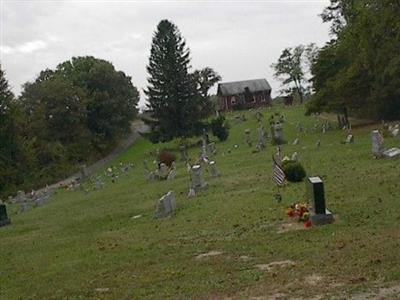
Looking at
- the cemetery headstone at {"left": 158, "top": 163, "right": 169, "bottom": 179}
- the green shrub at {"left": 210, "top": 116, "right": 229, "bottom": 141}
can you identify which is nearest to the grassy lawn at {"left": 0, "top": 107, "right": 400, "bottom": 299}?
the cemetery headstone at {"left": 158, "top": 163, "right": 169, "bottom": 179}

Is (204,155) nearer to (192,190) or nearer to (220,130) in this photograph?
(192,190)

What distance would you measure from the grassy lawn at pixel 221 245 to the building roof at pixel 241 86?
73.1m

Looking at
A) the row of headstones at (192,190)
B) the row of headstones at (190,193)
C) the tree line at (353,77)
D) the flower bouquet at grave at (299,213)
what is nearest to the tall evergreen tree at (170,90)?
the tree line at (353,77)

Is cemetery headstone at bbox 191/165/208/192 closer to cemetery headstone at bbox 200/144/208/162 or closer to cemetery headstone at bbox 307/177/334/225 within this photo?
cemetery headstone at bbox 200/144/208/162

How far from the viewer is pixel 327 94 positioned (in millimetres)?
46375

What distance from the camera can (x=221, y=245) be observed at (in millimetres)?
14094

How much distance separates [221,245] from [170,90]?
4838 cm

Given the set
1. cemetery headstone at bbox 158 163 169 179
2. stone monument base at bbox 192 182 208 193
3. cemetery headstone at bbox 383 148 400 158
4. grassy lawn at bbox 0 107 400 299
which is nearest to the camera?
grassy lawn at bbox 0 107 400 299

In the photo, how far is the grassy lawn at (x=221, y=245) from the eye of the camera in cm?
1050

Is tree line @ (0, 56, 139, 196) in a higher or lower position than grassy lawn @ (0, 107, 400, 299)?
higher

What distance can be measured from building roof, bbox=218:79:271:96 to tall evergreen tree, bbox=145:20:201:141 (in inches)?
1427

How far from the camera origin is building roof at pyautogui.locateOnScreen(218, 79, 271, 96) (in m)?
99.2

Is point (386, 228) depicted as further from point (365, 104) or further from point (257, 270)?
point (365, 104)

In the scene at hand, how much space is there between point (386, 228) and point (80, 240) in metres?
9.66
